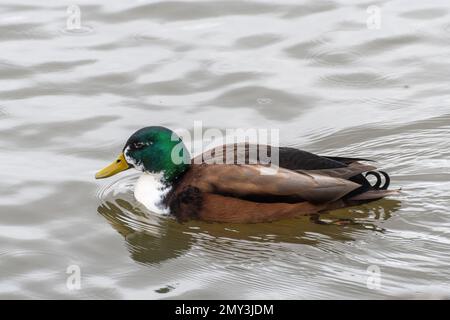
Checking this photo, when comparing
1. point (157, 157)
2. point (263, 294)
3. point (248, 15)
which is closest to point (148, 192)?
point (157, 157)

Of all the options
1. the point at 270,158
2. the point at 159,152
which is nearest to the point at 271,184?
the point at 270,158

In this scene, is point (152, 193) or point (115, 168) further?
point (115, 168)

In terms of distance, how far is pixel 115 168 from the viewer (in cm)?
915

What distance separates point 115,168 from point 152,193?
1.37ft

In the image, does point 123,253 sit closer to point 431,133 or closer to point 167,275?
point 167,275

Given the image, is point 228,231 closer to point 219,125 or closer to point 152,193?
point 152,193

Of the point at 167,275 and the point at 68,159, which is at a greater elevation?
the point at 68,159

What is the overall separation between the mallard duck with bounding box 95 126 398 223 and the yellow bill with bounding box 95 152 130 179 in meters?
0.01

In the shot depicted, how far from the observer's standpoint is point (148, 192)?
903 centimetres

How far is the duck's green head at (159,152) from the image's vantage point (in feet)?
29.5

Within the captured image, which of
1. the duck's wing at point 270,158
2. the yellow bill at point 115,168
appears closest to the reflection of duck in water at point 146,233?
the yellow bill at point 115,168

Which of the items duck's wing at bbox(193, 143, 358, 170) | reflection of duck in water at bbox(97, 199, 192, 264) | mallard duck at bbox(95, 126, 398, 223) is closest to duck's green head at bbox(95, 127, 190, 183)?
mallard duck at bbox(95, 126, 398, 223)
